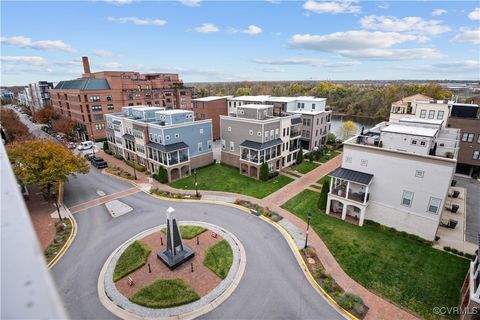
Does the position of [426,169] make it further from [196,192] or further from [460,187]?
[196,192]

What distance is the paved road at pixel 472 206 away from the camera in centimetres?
2408

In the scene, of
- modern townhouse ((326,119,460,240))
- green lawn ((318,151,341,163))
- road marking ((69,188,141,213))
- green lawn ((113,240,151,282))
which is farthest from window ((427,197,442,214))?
road marking ((69,188,141,213))

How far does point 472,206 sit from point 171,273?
32.9 metres

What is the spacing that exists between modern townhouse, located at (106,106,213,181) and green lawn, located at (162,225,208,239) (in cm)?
1214

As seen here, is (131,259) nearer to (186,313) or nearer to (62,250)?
(62,250)

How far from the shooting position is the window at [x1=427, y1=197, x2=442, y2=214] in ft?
71.7

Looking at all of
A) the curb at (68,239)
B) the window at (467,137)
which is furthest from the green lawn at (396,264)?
the window at (467,137)

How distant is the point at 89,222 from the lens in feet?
84.0

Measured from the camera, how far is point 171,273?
19.1 metres

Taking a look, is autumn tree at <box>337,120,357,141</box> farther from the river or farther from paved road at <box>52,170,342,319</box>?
paved road at <box>52,170,342,319</box>

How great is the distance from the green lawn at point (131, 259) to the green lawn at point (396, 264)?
15465 millimetres

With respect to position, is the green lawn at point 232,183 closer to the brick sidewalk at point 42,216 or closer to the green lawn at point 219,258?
the green lawn at point 219,258

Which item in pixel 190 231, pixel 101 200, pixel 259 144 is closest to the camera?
pixel 190 231

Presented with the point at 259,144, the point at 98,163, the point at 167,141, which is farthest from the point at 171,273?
the point at 98,163
